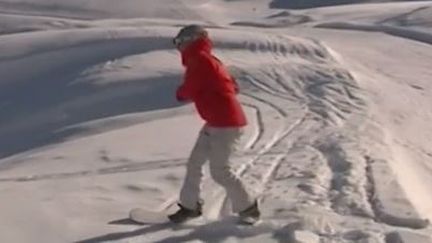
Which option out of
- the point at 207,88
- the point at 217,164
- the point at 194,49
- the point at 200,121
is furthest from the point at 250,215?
the point at 200,121

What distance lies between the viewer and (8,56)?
15.0m

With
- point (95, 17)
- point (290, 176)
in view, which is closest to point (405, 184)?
point (290, 176)

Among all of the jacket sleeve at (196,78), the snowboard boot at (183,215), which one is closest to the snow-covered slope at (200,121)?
the snowboard boot at (183,215)

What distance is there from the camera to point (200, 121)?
10453 millimetres

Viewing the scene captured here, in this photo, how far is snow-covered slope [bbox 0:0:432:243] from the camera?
6.47 meters

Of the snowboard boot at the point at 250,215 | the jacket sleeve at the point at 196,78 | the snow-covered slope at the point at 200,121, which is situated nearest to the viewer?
the jacket sleeve at the point at 196,78

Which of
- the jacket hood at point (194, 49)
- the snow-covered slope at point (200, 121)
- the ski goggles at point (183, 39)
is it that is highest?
the ski goggles at point (183, 39)

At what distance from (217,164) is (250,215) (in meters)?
0.37

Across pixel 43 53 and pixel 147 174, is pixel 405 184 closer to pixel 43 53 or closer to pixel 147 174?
pixel 147 174

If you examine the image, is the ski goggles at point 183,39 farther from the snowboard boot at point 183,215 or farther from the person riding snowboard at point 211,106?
the snowboard boot at point 183,215

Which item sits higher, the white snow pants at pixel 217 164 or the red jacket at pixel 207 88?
the red jacket at pixel 207 88

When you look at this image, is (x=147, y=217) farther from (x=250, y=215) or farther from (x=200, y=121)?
(x=200, y=121)

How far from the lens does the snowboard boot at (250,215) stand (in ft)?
20.3

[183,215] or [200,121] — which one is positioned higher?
[183,215]
